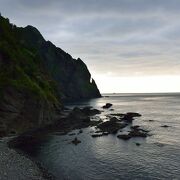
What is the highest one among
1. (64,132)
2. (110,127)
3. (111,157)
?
(110,127)

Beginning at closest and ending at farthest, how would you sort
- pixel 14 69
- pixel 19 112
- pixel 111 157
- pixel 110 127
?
pixel 111 157, pixel 19 112, pixel 110 127, pixel 14 69

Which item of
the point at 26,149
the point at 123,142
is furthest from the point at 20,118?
the point at 123,142

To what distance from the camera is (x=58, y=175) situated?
47062 millimetres

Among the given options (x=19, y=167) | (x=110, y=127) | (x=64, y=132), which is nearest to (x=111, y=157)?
(x=19, y=167)

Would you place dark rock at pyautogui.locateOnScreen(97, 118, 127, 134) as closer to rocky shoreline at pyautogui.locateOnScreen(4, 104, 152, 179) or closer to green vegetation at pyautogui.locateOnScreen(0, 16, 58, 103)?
rocky shoreline at pyautogui.locateOnScreen(4, 104, 152, 179)

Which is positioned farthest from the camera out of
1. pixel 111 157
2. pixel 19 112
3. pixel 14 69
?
pixel 14 69

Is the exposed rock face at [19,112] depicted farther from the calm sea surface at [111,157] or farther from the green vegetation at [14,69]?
the calm sea surface at [111,157]

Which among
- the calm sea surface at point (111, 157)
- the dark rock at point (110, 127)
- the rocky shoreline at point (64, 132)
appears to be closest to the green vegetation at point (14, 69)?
the rocky shoreline at point (64, 132)

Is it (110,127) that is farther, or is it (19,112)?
(110,127)

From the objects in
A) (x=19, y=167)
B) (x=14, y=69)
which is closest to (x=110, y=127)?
(x=14, y=69)

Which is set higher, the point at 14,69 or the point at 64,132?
the point at 14,69

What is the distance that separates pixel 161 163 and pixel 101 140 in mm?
25110

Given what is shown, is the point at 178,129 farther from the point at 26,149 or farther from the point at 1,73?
the point at 1,73

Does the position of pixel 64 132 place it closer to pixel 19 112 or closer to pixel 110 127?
pixel 19 112
